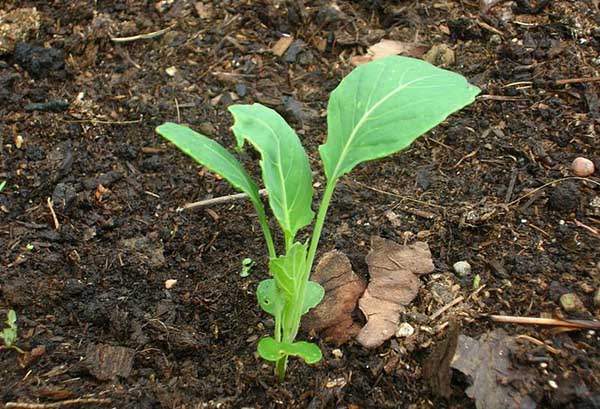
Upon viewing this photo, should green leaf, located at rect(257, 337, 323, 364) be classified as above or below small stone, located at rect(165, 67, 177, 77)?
Answer: above

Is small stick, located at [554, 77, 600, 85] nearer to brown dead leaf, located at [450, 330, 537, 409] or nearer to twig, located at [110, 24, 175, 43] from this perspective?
brown dead leaf, located at [450, 330, 537, 409]

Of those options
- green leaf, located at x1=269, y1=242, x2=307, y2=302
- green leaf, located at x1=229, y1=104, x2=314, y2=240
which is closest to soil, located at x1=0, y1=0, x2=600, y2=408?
green leaf, located at x1=269, y1=242, x2=307, y2=302

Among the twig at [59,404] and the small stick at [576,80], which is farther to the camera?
the small stick at [576,80]

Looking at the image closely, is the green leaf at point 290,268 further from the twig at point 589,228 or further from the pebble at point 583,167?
the pebble at point 583,167

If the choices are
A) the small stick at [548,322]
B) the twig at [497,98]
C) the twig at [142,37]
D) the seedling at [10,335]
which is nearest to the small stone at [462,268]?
the small stick at [548,322]

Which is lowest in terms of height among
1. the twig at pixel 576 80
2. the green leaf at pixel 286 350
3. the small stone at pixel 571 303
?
the small stone at pixel 571 303

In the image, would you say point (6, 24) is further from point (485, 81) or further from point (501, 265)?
point (501, 265)
